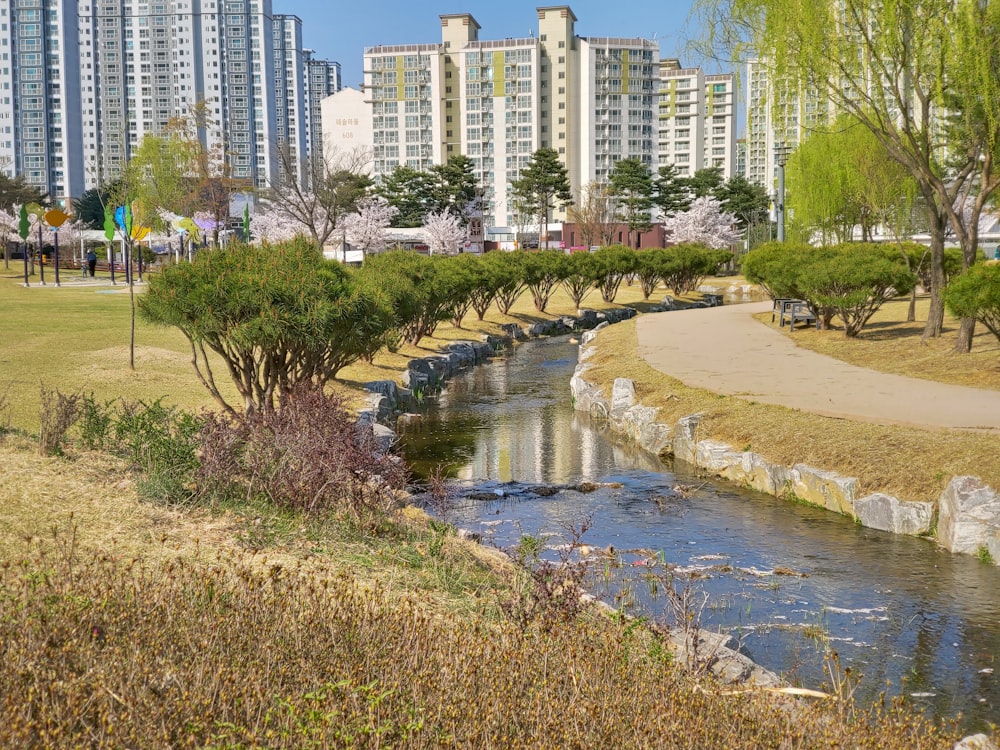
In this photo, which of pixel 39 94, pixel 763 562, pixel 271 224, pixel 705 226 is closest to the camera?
pixel 763 562

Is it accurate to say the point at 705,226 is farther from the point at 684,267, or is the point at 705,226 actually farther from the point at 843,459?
the point at 843,459

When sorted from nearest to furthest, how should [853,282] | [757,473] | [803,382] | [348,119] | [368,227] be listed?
1. [757,473]
2. [803,382]
3. [853,282]
4. [368,227]
5. [348,119]

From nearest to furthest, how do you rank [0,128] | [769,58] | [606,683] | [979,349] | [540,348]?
[606,683], [979,349], [769,58], [540,348], [0,128]

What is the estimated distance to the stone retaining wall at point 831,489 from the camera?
8562 mm

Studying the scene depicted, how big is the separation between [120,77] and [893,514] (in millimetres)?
165024

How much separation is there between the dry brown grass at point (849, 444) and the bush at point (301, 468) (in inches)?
184

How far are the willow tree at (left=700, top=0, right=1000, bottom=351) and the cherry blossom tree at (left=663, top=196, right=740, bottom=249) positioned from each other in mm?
60213

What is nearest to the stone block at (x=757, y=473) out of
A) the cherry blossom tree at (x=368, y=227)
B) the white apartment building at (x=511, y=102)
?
the cherry blossom tree at (x=368, y=227)

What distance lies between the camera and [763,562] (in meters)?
8.45

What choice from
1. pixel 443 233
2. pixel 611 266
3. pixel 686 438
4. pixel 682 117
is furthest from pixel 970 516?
pixel 682 117

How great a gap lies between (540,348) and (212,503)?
64.8 feet

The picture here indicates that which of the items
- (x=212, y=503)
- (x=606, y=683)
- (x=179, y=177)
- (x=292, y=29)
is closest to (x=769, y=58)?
(x=212, y=503)

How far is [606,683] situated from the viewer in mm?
4004

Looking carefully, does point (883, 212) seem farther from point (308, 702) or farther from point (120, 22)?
point (120, 22)
